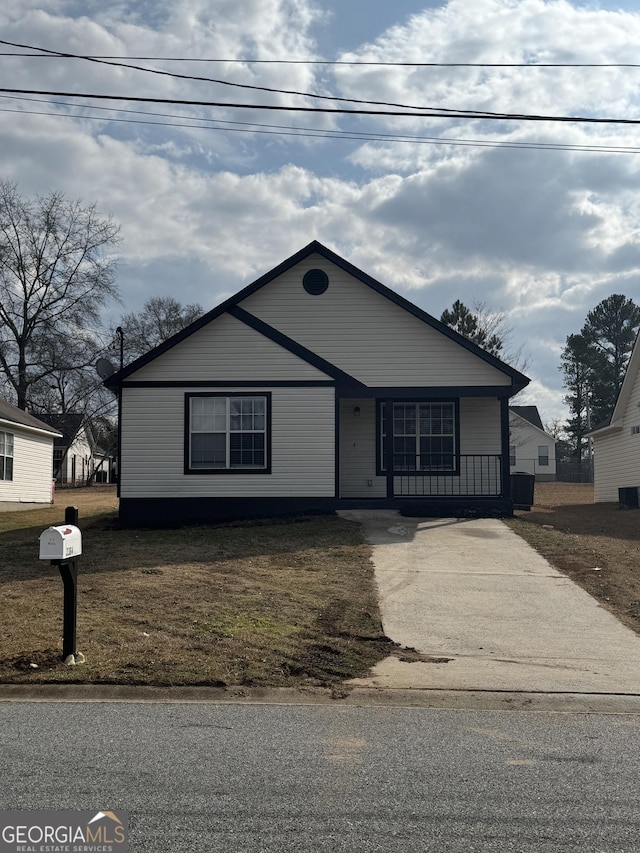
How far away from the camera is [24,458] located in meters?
31.1

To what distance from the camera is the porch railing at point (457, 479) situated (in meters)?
21.0

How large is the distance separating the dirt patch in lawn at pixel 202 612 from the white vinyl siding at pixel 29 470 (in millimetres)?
14268

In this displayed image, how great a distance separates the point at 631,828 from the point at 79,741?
11.5 ft

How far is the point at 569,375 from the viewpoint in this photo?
7400cm

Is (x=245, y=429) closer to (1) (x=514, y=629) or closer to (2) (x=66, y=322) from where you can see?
(1) (x=514, y=629)

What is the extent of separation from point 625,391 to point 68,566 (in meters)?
23.2

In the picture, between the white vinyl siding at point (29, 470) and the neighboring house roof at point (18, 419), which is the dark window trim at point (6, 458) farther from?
the neighboring house roof at point (18, 419)

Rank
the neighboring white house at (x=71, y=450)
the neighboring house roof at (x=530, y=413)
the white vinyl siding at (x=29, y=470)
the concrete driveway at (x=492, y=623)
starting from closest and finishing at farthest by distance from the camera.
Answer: the concrete driveway at (x=492, y=623) < the white vinyl siding at (x=29, y=470) < the neighboring white house at (x=71, y=450) < the neighboring house roof at (x=530, y=413)

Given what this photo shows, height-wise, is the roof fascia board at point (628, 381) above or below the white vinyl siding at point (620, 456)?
above

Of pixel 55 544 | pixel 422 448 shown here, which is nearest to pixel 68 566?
pixel 55 544

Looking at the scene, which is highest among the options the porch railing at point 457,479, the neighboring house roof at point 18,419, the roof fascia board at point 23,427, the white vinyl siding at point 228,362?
the white vinyl siding at point 228,362

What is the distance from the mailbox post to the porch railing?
14.0 m

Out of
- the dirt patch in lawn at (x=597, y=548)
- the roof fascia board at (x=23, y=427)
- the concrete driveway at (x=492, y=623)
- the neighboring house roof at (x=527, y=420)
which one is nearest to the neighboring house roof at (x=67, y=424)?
the roof fascia board at (x=23, y=427)

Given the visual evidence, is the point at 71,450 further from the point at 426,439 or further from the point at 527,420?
the point at 426,439
